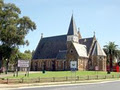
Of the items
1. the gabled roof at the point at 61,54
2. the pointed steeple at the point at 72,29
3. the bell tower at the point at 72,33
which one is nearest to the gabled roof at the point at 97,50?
the bell tower at the point at 72,33

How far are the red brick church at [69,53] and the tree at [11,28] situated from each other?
76.1 ft

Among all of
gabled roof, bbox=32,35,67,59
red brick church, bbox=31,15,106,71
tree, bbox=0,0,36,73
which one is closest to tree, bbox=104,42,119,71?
red brick church, bbox=31,15,106,71

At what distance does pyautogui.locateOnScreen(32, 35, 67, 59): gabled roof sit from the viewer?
311 feet

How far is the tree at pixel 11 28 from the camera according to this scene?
59.2 meters

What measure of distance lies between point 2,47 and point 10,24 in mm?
6292

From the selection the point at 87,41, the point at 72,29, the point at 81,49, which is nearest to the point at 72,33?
the point at 72,29

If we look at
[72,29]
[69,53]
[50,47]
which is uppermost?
[72,29]

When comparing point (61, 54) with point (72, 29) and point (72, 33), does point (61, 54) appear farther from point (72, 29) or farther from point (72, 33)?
point (72, 29)

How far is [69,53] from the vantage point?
3366 inches

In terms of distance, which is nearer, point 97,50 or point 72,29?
point 97,50

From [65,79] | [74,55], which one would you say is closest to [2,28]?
[65,79]

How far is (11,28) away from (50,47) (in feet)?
134

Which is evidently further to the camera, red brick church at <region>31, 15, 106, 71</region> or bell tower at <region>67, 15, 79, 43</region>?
bell tower at <region>67, 15, 79, 43</region>

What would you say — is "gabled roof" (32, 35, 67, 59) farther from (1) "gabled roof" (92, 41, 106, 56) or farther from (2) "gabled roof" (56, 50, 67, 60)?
(1) "gabled roof" (92, 41, 106, 56)
